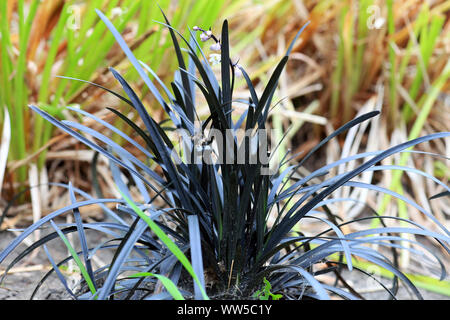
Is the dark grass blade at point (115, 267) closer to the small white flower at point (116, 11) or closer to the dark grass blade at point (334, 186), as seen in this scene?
the dark grass blade at point (334, 186)

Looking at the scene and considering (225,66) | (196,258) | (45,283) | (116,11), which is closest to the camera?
(196,258)

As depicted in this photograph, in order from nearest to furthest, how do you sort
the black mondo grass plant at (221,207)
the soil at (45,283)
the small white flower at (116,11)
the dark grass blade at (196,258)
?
1. the dark grass blade at (196,258)
2. the black mondo grass plant at (221,207)
3. the soil at (45,283)
4. the small white flower at (116,11)

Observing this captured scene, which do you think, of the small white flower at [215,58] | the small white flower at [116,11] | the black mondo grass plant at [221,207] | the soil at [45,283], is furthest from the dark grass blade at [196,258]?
the small white flower at [116,11]

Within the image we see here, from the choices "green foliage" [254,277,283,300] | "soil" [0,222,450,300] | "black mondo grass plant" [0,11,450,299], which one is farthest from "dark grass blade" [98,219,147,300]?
"soil" [0,222,450,300]

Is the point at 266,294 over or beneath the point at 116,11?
beneath

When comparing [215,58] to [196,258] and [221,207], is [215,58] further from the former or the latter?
[196,258]

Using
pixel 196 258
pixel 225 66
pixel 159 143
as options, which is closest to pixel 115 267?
pixel 196 258

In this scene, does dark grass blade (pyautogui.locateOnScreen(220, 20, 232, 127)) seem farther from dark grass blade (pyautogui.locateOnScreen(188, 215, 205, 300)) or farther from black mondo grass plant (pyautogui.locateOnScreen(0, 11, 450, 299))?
dark grass blade (pyautogui.locateOnScreen(188, 215, 205, 300))

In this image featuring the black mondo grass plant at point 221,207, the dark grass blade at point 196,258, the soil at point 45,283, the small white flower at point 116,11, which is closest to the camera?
the dark grass blade at point 196,258
